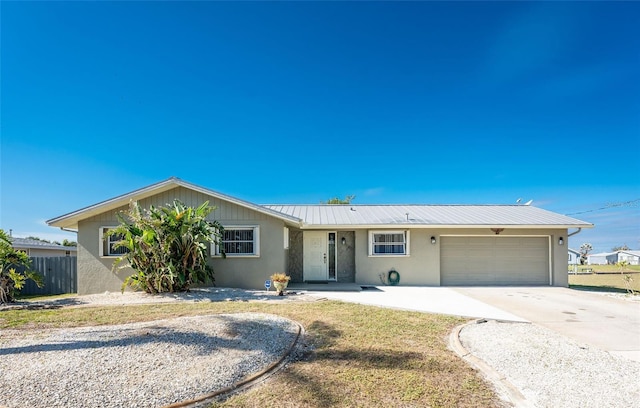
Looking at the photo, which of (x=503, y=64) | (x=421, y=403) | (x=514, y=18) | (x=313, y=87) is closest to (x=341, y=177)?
(x=313, y=87)

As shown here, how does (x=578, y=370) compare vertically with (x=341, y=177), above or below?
below

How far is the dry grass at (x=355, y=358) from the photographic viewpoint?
331 centimetres

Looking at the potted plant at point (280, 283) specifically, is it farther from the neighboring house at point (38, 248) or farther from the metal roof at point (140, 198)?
the neighboring house at point (38, 248)

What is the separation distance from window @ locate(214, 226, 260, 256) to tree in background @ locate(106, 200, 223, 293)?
1.32m

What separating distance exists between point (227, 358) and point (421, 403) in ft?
8.11

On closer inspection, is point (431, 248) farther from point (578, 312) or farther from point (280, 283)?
point (280, 283)

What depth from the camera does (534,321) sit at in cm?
677

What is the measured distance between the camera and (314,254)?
13406 millimetres

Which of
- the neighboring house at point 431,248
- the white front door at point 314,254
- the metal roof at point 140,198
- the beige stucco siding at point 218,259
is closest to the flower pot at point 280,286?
the beige stucco siding at point 218,259

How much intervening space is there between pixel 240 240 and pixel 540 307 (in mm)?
9434

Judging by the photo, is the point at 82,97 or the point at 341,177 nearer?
the point at 82,97

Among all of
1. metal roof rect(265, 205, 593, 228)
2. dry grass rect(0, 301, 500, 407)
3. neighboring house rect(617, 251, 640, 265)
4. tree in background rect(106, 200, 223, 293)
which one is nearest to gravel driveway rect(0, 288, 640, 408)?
dry grass rect(0, 301, 500, 407)

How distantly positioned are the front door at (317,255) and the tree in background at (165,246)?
184 inches

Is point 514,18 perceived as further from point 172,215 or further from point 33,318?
point 33,318
